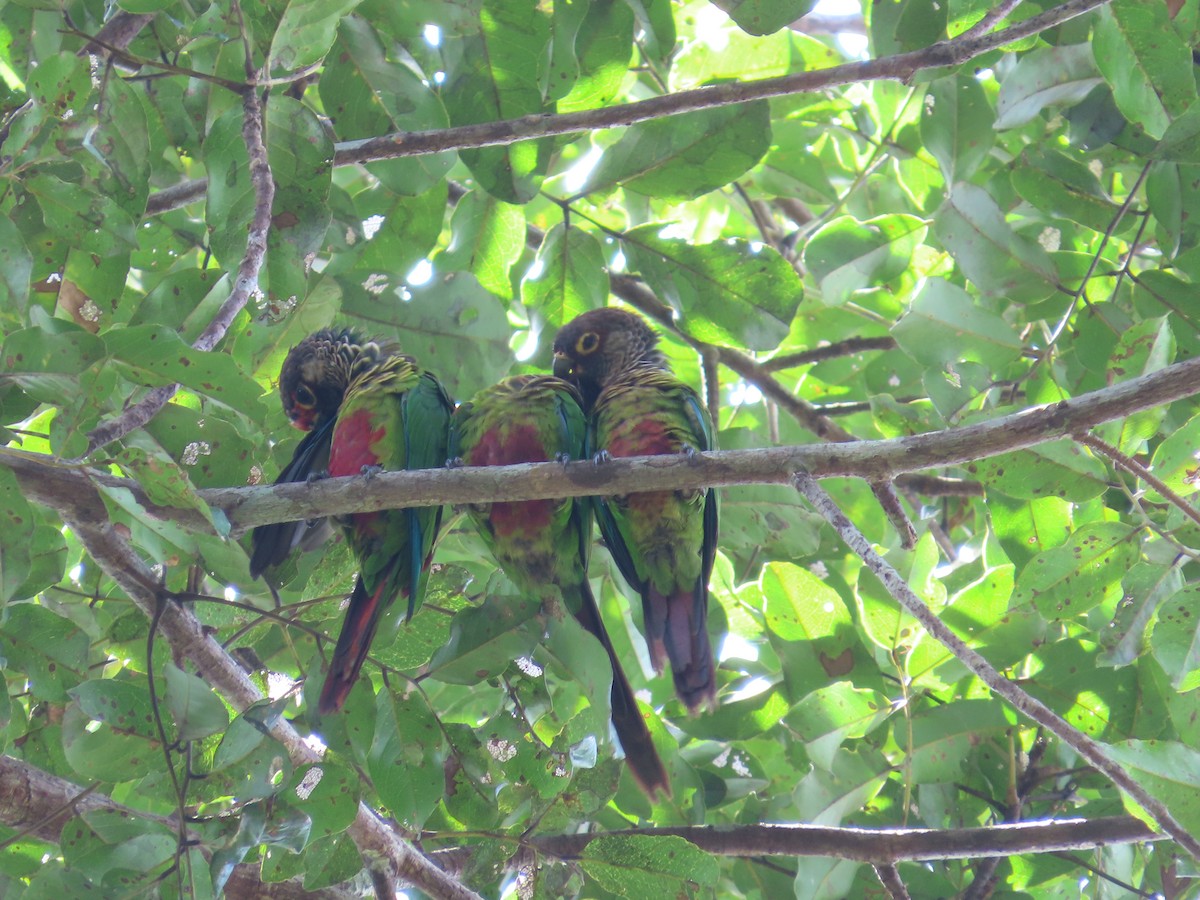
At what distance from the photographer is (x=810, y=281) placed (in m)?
5.33

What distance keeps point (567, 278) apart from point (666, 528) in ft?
Answer: 3.18

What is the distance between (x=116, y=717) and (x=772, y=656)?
2.52m

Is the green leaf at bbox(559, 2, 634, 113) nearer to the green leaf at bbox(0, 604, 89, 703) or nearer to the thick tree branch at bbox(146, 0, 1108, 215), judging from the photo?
the thick tree branch at bbox(146, 0, 1108, 215)

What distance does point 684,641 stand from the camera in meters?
3.73

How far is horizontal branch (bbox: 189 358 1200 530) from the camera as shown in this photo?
2.46 m

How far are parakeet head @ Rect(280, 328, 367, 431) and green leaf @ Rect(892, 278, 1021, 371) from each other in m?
1.95

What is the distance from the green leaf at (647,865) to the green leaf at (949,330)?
1661mm

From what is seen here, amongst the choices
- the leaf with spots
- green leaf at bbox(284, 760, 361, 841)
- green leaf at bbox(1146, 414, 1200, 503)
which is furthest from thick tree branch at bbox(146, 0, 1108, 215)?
green leaf at bbox(284, 760, 361, 841)

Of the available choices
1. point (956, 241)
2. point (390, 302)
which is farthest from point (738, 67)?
point (390, 302)

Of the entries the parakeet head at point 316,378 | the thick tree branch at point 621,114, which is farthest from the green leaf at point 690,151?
the parakeet head at point 316,378

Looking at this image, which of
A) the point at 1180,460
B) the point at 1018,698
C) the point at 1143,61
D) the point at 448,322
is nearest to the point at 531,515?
the point at 448,322

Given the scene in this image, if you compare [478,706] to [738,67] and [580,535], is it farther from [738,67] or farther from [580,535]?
[738,67]

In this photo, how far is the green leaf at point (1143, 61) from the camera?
322cm

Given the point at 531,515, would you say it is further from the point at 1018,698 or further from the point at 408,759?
the point at 1018,698
